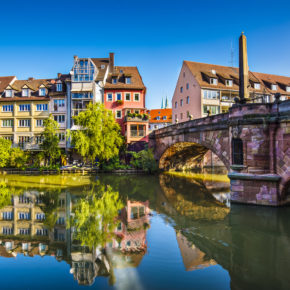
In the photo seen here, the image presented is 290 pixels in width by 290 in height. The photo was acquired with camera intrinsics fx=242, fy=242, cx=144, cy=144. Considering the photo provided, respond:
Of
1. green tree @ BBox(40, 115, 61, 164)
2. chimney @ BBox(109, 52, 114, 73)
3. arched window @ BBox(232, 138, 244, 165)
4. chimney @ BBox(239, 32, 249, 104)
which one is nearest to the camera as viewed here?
arched window @ BBox(232, 138, 244, 165)

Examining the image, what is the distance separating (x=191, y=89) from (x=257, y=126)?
27577mm

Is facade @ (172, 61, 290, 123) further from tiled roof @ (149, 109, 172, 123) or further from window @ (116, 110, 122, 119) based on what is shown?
tiled roof @ (149, 109, 172, 123)

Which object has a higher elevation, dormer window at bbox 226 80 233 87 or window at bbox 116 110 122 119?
dormer window at bbox 226 80 233 87

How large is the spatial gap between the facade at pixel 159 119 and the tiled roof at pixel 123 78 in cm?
2846

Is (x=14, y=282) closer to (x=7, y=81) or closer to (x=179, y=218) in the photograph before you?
(x=179, y=218)

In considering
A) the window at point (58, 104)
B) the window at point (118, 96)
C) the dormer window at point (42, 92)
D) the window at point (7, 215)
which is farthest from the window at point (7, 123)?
the window at point (7, 215)

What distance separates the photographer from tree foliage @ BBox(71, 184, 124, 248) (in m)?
9.12

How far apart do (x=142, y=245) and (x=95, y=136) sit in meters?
22.3

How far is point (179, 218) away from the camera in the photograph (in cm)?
1171

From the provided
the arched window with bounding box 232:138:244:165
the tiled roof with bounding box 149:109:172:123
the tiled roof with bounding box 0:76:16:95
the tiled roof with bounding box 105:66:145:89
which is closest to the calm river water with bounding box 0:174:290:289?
the arched window with bounding box 232:138:244:165

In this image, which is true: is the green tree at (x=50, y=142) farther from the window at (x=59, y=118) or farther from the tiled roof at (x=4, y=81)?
the tiled roof at (x=4, y=81)

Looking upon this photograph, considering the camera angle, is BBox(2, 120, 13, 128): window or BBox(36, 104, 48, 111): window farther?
BBox(2, 120, 13, 128): window

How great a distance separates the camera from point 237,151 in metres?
13.7

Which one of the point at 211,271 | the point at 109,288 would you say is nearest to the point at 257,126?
the point at 211,271
